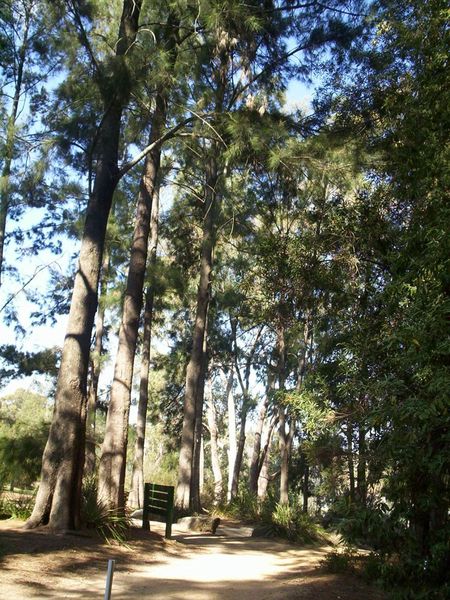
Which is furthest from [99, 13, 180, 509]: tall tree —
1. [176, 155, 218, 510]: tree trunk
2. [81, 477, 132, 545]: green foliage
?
[176, 155, 218, 510]: tree trunk

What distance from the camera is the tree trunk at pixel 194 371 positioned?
54.6 feet

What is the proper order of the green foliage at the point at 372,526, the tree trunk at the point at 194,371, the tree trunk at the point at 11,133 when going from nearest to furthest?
1. the green foliage at the point at 372,526
2. the tree trunk at the point at 11,133
3. the tree trunk at the point at 194,371

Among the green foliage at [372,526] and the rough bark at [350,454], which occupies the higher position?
the rough bark at [350,454]

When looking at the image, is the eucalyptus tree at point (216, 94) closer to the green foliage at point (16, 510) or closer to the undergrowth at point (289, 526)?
the undergrowth at point (289, 526)

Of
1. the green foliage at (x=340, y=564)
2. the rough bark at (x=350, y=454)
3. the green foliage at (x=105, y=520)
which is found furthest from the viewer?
the green foliage at (x=105, y=520)

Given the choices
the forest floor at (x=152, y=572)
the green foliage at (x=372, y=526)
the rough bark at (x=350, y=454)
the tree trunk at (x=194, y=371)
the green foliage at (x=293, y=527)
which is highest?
the tree trunk at (x=194, y=371)

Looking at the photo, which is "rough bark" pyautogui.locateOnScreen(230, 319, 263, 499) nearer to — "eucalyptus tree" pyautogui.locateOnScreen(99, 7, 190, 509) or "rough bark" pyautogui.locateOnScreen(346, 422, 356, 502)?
"eucalyptus tree" pyautogui.locateOnScreen(99, 7, 190, 509)

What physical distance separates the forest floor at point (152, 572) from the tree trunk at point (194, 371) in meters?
5.67

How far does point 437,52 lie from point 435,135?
0.92 metres

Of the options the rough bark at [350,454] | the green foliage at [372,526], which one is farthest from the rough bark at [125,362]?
the green foliage at [372,526]

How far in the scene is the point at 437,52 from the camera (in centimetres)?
660

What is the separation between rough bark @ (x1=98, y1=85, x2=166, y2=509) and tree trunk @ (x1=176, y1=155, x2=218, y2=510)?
9.01ft

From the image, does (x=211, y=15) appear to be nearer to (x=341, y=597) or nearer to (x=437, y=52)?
(x=437, y=52)

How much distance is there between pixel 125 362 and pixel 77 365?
2108mm
